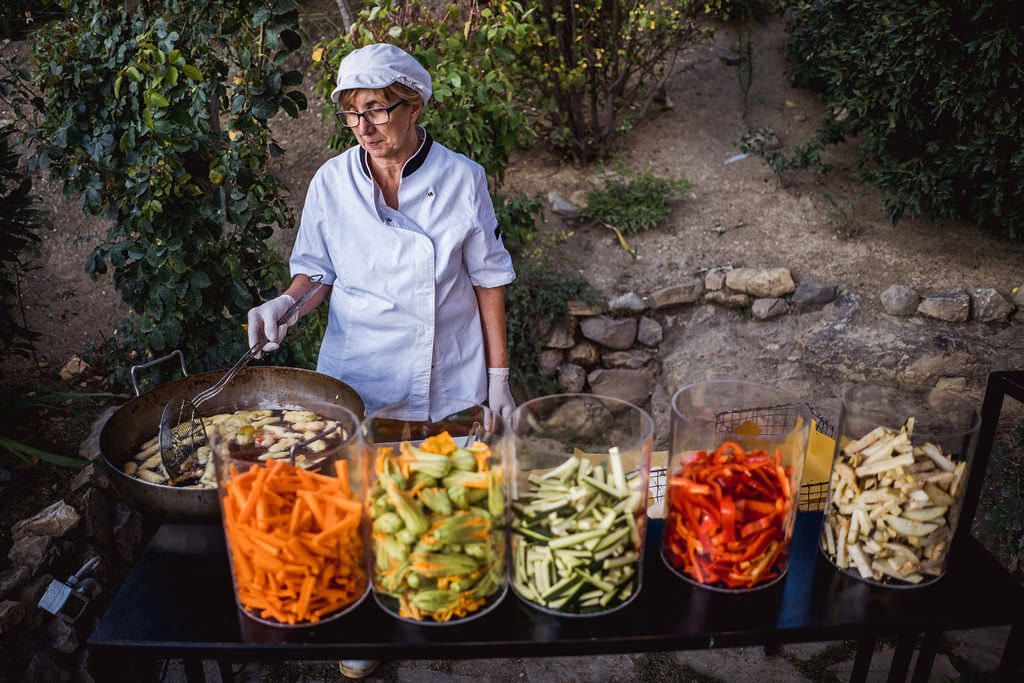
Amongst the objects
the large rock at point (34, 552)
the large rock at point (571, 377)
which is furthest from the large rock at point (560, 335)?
the large rock at point (34, 552)

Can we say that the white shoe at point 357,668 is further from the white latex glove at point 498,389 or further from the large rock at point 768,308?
the large rock at point 768,308

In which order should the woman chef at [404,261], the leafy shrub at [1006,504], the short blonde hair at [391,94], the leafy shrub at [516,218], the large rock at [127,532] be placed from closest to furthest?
1. the short blonde hair at [391,94]
2. the woman chef at [404,261]
3. the large rock at [127,532]
4. the leafy shrub at [1006,504]
5. the leafy shrub at [516,218]

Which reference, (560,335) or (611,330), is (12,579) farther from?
(611,330)

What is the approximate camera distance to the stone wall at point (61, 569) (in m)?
2.37

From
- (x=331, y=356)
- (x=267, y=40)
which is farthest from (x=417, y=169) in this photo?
(x=267, y=40)

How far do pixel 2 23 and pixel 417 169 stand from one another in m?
2.13

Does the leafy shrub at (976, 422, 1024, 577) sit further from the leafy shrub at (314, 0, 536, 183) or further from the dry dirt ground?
the leafy shrub at (314, 0, 536, 183)

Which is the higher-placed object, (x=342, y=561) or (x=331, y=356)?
(x=342, y=561)

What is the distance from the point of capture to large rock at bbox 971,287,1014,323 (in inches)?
162

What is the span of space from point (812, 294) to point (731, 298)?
44 cm

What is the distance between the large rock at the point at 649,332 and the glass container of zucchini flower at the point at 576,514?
3279mm

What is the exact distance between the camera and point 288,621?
1.28m

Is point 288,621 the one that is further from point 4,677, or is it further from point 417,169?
point 4,677

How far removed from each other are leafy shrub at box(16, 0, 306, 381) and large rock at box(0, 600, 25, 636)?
1.17 metres
